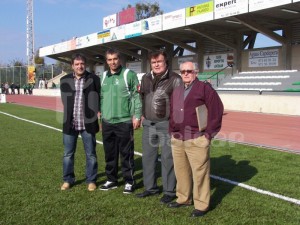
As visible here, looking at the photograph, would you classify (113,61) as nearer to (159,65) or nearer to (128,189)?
(159,65)

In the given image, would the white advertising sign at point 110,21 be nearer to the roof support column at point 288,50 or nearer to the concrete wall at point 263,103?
the roof support column at point 288,50

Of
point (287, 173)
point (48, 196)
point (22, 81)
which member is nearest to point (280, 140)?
point (287, 173)

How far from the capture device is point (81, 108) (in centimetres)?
562

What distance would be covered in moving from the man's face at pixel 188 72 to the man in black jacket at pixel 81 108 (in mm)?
1566

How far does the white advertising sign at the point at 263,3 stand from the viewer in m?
22.1

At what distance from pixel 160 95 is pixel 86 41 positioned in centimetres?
4109

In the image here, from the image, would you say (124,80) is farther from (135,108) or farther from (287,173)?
(287,173)

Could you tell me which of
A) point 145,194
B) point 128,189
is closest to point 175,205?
point 145,194

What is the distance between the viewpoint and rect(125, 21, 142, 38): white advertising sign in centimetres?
3484

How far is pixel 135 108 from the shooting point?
546 centimetres

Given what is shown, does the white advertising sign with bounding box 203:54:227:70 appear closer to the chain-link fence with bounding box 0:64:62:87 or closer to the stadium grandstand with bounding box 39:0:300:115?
the stadium grandstand with bounding box 39:0:300:115

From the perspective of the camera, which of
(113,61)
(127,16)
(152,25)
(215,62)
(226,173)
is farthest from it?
(127,16)

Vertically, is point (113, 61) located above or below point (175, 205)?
above

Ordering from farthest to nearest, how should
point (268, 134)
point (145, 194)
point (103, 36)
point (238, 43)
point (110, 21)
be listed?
point (110, 21)
point (103, 36)
point (238, 43)
point (268, 134)
point (145, 194)
